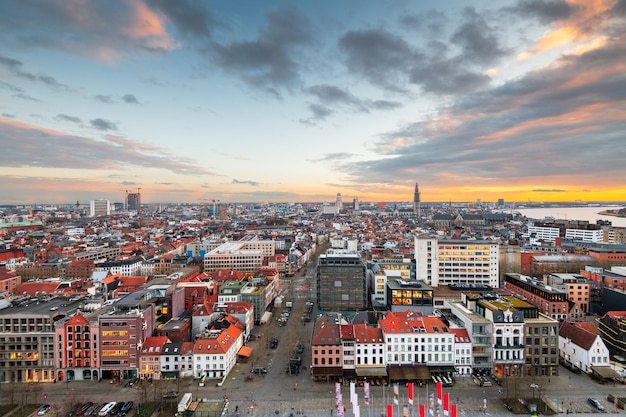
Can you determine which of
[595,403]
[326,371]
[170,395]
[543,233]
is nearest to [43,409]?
[170,395]

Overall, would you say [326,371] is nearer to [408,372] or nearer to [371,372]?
[371,372]

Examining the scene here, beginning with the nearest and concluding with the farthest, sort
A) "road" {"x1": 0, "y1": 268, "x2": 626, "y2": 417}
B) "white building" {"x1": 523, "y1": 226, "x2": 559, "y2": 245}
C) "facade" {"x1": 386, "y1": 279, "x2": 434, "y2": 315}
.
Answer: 1. "road" {"x1": 0, "y1": 268, "x2": 626, "y2": 417}
2. "facade" {"x1": 386, "y1": 279, "x2": 434, "y2": 315}
3. "white building" {"x1": 523, "y1": 226, "x2": 559, "y2": 245}

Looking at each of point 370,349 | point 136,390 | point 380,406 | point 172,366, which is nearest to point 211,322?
point 172,366

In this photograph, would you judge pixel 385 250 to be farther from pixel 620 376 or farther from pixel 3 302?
pixel 3 302

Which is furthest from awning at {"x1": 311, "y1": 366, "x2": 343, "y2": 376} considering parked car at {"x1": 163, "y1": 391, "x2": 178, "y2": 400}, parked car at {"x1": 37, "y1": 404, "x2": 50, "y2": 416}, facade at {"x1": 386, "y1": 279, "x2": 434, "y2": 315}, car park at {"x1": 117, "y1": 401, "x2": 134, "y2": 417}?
parked car at {"x1": 37, "y1": 404, "x2": 50, "y2": 416}

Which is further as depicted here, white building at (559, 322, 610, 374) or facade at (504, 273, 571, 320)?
facade at (504, 273, 571, 320)

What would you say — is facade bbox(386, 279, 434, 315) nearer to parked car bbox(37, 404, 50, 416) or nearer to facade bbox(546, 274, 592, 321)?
facade bbox(546, 274, 592, 321)
